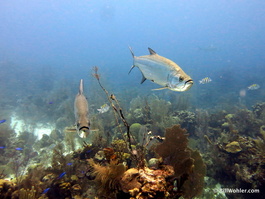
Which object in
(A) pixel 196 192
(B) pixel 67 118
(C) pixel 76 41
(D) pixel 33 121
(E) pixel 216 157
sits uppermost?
(C) pixel 76 41

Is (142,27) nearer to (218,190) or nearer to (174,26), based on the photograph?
(174,26)

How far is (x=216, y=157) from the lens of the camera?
536 cm

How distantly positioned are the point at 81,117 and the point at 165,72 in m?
1.49

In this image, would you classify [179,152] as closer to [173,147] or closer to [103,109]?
[173,147]

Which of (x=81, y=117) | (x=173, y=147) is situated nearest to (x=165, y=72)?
(x=81, y=117)

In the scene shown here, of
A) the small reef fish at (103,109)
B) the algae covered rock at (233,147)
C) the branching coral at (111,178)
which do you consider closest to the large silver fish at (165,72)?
the branching coral at (111,178)

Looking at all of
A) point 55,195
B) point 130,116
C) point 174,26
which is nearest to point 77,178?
point 55,195

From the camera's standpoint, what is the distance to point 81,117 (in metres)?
2.08

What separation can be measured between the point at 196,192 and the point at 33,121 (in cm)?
1613

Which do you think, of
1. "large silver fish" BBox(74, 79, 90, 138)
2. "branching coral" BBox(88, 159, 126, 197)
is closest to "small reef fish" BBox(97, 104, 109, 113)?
"large silver fish" BBox(74, 79, 90, 138)

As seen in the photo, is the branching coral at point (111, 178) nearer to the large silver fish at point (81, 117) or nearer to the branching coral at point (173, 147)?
the large silver fish at point (81, 117)

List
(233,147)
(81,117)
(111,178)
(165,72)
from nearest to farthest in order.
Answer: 1. (81,117)
2. (111,178)
3. (165,72)
4. (233,147)

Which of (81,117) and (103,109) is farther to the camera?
(103,109)

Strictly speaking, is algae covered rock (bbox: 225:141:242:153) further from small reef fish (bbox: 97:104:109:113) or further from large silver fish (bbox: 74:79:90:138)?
small reef fish (bbox: 97:104:109:113)
